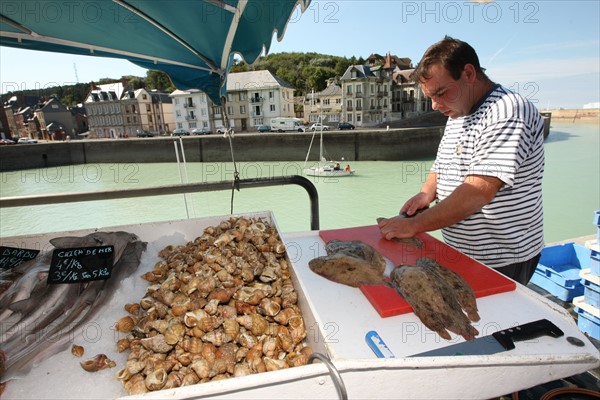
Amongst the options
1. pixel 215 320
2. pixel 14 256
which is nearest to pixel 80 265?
pixel 14 256

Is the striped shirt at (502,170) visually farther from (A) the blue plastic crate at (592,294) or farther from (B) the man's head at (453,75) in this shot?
(A) the blue plastic crate at (592,294)

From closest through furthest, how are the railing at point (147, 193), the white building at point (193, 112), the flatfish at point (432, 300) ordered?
the flatfish at point (432, 300) → the railing at point (147, 193) → the white building at point (193, 112)

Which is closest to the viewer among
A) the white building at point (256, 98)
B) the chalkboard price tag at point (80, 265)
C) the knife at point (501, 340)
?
the knife at point (501, 340)

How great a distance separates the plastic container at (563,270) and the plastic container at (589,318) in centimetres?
52

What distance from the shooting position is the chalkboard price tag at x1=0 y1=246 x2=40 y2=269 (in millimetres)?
1629

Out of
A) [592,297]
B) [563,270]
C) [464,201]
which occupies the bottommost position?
[563,270]

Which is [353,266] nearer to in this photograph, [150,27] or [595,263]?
[150,27]

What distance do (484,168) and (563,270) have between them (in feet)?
12.0

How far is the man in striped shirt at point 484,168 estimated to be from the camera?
4.98 ft

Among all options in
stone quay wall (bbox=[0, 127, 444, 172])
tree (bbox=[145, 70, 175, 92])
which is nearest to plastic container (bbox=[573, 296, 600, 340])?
stone quay wall (bbox=[0, 127, 444, 172])

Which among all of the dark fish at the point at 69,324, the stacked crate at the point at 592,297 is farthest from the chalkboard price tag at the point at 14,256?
the stacked crate at the point at 592,297

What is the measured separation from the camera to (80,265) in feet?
5.08

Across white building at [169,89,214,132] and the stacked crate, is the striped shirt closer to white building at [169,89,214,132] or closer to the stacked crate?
the stacked crate

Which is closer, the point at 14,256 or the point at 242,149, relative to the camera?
the point at 14,256
